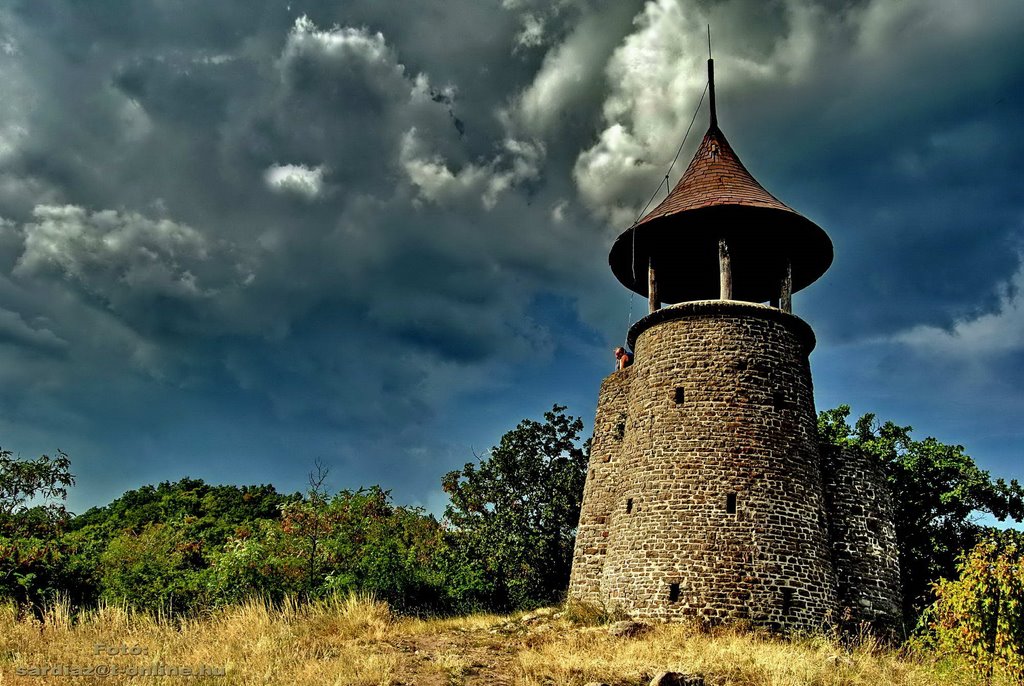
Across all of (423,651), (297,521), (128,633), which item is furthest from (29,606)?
(423,651)

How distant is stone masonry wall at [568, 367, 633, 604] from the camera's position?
18.9 m

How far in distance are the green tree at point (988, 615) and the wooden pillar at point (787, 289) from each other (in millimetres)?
7899

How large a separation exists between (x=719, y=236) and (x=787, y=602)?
912 centimetres

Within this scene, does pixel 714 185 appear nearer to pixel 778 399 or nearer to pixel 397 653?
pixel 778 399

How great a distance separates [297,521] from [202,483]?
32.4 m

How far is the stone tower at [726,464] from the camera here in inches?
618

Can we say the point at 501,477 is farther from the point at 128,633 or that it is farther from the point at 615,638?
the point at 128,633

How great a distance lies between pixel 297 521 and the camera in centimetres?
1886

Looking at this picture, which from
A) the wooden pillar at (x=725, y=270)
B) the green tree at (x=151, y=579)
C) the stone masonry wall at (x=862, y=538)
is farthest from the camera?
the wooden pillar at (x=725, y=270)

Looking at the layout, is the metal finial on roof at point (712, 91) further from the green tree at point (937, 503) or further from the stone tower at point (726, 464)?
the green tree at point (937, 503)

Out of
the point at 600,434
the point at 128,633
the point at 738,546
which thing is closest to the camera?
the point at 128,633

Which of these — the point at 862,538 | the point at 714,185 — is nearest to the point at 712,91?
the point at 714,185

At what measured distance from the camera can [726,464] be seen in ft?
54.4

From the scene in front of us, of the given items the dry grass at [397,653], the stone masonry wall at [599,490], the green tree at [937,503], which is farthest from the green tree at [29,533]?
the green tree at [937,503]
